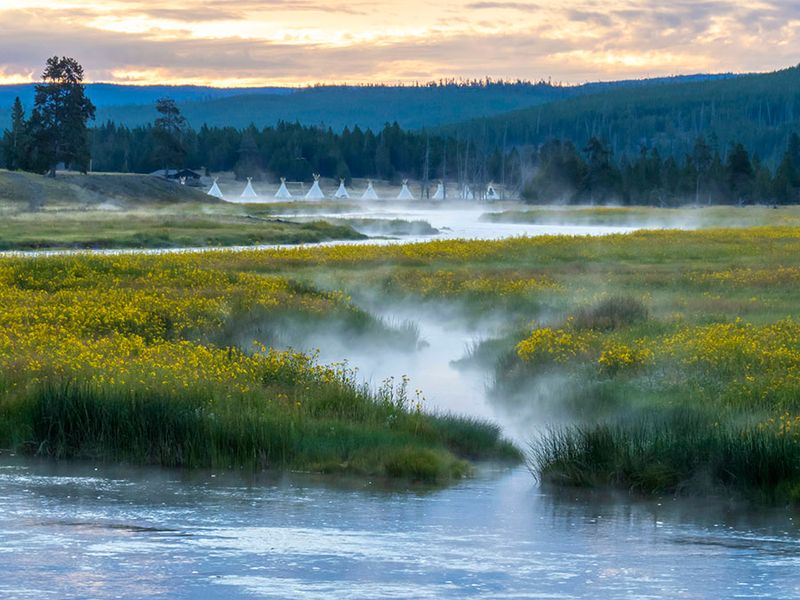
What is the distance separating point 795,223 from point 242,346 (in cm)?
7198

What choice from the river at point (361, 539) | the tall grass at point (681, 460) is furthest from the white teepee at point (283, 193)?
the tall grass at point (681, 460)

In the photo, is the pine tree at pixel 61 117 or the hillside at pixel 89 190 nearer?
the hillside at pixel 89 190

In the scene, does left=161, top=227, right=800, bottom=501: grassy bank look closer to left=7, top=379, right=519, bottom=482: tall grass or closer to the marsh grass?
the marsh grass

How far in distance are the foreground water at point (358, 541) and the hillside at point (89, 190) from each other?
86.2m

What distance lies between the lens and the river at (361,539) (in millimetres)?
11984

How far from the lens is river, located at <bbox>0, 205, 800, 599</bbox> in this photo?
12.0 m

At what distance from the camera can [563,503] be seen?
15.6m

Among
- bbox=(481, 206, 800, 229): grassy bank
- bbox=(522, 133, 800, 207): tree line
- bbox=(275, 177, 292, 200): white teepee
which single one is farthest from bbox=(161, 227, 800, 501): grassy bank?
bbox=(275, 177, 292, 200): white teepee

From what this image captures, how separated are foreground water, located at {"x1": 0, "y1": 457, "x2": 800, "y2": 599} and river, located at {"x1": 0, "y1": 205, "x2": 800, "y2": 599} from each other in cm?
2

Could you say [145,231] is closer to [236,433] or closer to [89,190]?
[89,190]

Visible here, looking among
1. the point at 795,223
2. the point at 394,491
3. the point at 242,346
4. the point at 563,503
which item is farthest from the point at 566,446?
the point at 795,223

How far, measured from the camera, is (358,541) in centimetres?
1366

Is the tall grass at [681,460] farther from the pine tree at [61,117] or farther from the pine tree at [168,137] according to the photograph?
the pine tree at [168,137]

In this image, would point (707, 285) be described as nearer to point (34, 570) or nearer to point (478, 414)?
point (478, 414)
